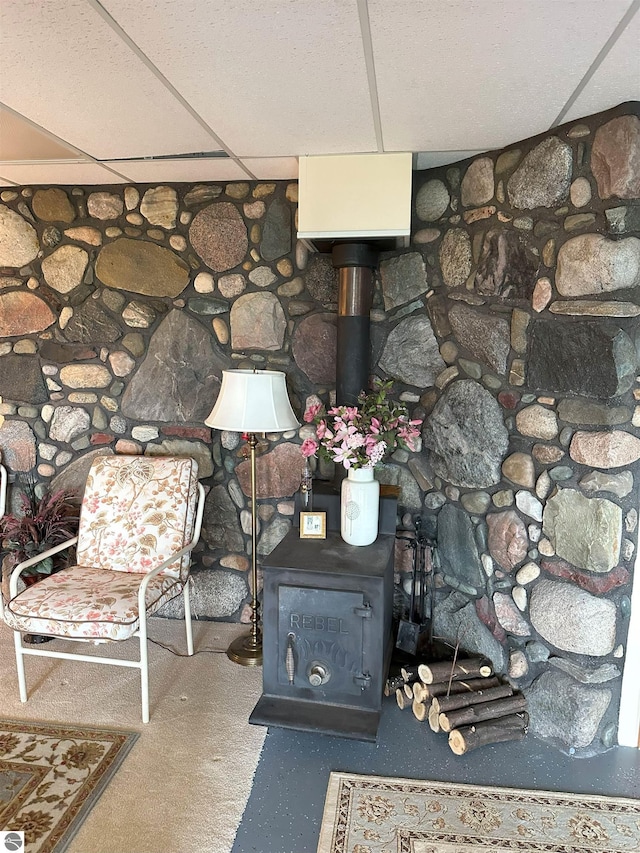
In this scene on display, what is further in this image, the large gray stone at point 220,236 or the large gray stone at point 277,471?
the large gray stone at point 277,471

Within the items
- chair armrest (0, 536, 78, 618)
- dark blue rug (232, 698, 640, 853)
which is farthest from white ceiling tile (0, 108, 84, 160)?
dark blue rug (232, 698, 640, 853)

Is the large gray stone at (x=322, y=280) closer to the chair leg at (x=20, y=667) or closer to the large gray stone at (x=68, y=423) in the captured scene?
the large gray stone at (x=68, y=423)

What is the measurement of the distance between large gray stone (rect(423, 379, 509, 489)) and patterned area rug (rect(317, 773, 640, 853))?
43.5 inches

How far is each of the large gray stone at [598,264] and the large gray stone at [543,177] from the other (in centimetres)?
20

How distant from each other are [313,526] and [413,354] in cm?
89

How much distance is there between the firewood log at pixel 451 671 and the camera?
2.26 metres

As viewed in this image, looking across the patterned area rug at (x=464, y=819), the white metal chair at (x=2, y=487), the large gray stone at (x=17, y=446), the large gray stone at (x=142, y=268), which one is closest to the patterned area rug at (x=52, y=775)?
the patterned area rug at (x=464, y=819)

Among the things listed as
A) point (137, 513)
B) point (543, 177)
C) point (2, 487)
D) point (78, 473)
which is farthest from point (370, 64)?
point (2, 487)

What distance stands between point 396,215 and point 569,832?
2.20 meters

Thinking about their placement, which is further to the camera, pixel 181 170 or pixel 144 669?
pixel 181 170

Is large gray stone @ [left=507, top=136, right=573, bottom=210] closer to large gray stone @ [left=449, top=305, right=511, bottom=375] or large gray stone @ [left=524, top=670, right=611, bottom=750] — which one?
large gray stone @ [left=449, top=305, right=511, bottom=375]

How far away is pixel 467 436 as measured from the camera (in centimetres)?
235

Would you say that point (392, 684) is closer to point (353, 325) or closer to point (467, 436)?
point (467, 436)

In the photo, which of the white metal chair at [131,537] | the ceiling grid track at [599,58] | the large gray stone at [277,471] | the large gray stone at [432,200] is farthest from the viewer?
the large gray stone at [277,471]
